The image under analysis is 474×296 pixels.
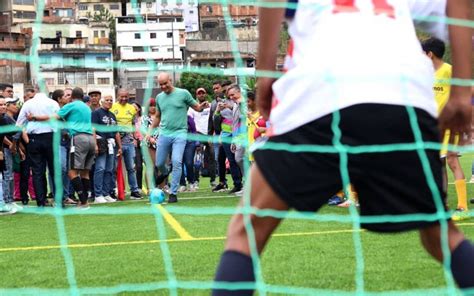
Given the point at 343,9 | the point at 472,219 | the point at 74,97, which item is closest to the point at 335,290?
the point at 343,9

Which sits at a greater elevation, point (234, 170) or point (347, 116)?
point (347, 116)

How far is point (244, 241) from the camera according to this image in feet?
8.09

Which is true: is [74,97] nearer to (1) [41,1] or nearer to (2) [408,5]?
(1) [41,1]

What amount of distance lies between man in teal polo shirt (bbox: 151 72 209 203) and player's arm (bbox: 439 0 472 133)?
679 centimetres

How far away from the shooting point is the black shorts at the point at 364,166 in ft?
7.64

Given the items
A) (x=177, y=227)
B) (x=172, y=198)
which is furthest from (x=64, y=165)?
(x=177, y=227)

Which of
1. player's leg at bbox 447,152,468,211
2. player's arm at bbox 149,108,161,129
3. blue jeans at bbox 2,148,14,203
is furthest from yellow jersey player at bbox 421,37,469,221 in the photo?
blue jeans at bbox 2,148,14,203

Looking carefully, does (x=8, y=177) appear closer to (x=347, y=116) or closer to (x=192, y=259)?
(x=192, y=259)

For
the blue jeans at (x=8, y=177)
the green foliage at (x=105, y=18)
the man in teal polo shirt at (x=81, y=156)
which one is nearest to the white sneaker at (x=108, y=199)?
the man in teal polo shirt at (x=81, y=156)

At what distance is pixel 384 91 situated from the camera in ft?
7.65

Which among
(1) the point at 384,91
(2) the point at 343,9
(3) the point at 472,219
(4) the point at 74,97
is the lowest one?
(3) the point at 472,219

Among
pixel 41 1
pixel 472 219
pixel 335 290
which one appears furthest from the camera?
pixel 472 219

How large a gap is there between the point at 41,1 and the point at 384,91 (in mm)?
1966

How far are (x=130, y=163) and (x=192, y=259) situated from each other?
6.48 metres
